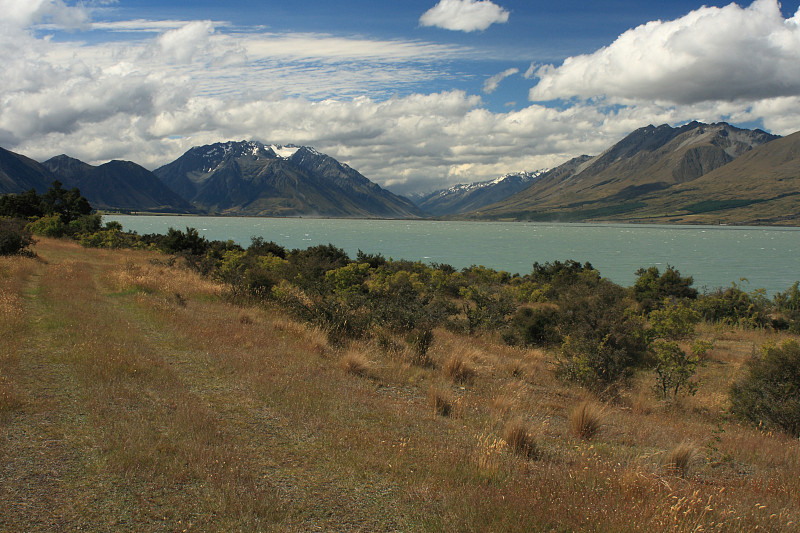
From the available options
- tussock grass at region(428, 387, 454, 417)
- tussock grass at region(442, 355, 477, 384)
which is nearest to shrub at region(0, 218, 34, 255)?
→ tussock grass at region(442, 355, 477, 384)

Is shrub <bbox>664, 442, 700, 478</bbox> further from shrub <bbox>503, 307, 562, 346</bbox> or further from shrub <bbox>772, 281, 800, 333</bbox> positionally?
shrub <bbox>772, 281, 800, 333</bbox>

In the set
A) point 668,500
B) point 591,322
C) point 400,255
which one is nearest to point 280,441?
point 668,500

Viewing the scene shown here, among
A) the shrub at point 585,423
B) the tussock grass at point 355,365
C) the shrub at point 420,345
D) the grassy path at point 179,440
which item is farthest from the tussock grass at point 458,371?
the shrub at point 585,423

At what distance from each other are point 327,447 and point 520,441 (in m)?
2.38

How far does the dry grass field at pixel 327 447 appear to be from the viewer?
4277mm

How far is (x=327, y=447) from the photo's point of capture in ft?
18.3

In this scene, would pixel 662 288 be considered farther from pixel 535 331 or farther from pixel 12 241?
pixel 12 241

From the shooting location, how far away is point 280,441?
18.6ft

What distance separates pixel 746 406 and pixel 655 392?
223 centimetres

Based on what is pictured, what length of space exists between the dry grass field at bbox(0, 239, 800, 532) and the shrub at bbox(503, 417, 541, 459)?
26 mm

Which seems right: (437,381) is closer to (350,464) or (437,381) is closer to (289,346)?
(289,346)

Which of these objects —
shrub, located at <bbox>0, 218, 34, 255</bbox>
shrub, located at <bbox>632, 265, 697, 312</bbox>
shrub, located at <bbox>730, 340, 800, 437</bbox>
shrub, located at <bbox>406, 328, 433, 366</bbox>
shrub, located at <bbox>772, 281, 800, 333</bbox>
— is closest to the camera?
shrub, located at <bbox>730, 340, 800, 437</bbox>

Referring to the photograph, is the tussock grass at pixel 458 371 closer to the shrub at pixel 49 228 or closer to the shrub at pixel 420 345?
the shrub at pixel 420 345

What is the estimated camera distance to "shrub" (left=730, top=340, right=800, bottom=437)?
31.1 feet
